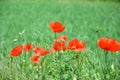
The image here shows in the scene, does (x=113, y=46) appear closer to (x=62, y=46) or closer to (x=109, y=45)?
(x=109, y=45)

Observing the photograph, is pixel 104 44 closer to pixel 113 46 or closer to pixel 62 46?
pixel 113 46

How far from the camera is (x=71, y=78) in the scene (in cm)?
313

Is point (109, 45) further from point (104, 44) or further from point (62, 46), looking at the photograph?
point (62, 46)

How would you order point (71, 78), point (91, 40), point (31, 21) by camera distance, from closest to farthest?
point (71, 78)
point (91, 40)
point (31, 21)

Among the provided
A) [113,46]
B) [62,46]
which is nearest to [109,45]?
[113,46]

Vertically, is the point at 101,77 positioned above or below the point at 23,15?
above

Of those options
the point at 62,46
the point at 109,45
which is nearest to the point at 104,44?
the point at 109,45

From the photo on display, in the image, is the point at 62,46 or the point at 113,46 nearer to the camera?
the point at 113,46

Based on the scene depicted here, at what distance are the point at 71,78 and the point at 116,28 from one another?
5.64m

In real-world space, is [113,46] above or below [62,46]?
above

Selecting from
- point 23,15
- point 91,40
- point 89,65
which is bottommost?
point 23,15

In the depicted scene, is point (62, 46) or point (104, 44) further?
point (62, 46)

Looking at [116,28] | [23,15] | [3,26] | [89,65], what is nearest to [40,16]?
[23,15]

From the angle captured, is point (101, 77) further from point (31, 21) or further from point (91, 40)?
point (31, 21)
